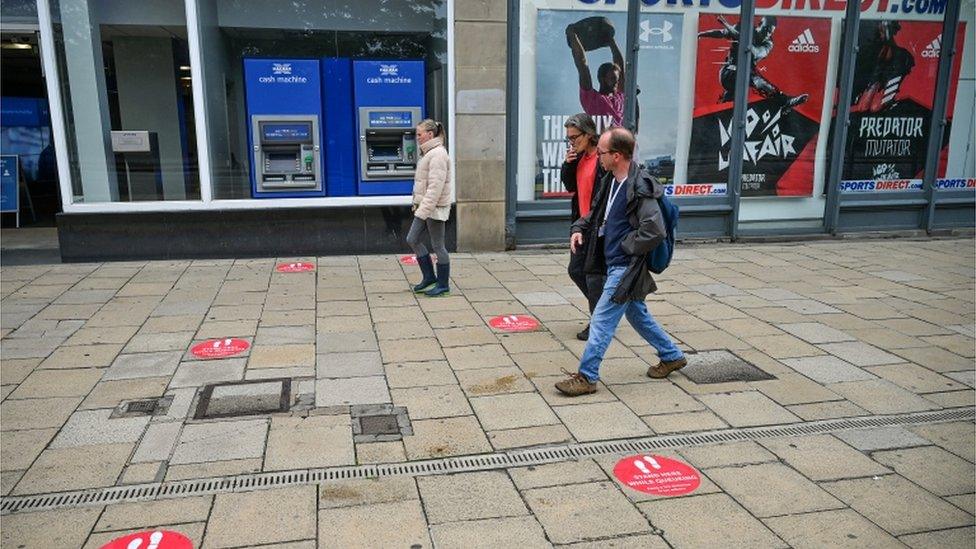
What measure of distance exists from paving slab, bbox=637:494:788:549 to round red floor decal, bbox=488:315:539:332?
274 centimetres

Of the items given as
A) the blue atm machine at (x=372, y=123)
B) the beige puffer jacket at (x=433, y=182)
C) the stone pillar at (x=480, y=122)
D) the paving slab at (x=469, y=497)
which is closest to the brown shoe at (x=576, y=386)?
the paving slab at (x=469, y=497)

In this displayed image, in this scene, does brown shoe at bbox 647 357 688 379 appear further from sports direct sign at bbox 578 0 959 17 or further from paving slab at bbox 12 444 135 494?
sports direct sign at bbox 578 0 959 17

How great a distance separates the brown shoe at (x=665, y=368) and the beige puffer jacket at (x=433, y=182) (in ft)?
8.69

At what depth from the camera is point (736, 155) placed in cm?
971

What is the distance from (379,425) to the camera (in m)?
4.10

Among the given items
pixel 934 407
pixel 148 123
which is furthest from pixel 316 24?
pixel 934 407

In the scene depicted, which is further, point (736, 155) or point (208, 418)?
point (736, 155)

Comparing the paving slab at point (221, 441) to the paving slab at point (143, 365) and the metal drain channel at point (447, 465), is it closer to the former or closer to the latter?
the metal drain channel at point (447, 465)

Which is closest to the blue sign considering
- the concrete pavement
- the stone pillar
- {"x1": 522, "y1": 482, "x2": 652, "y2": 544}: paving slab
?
the concrete pavement

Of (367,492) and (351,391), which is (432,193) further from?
(367,492)

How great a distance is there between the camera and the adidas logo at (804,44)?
31.8ft

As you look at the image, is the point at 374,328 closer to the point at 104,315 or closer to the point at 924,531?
the point at 104,315

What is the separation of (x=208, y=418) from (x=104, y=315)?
270 cm

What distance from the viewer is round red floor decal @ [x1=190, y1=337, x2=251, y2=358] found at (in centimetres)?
523
